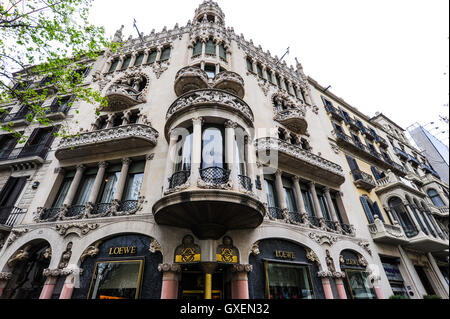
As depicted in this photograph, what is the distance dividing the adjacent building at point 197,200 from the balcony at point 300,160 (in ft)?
0.32

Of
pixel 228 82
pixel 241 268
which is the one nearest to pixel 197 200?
pixel 241 268

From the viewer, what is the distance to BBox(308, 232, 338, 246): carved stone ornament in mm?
11273

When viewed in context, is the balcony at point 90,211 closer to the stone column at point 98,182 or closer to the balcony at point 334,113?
the stone column at point 98,182

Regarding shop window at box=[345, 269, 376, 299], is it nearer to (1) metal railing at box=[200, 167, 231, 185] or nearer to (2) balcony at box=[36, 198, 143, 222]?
(1) metal railing at box=[200, 167, 231, 185]

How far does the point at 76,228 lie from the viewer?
9688 mm

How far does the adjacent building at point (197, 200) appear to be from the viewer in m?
8.47

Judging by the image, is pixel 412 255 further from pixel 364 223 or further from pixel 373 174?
pixel 373 174

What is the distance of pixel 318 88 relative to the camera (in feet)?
79.7

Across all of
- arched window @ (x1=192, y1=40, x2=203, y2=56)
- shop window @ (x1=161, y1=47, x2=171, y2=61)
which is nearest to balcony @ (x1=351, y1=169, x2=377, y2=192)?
arched window @ (x1=192, y1=40, x2=203, y2=56)

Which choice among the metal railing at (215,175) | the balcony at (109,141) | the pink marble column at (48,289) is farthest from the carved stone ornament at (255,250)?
the pink marble column at (48,289)

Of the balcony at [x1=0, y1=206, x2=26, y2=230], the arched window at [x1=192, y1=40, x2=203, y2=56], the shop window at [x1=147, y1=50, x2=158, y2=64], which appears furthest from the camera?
the shop window at [x1=147, y1=50, x2=158, y2=64]

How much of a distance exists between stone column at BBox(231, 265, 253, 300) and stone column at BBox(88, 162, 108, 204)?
25.6 feet
